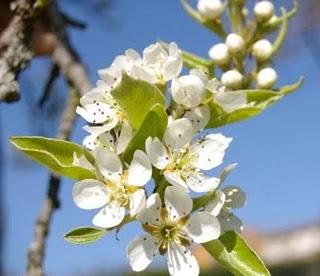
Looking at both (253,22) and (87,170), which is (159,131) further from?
(253,22)

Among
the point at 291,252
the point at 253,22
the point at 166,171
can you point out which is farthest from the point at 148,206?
the point at 291,252

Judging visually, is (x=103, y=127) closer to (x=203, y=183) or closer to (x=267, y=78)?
(x=203, y=183)

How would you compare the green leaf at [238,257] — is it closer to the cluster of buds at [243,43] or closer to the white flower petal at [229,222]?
the white flower petal at [229,222]

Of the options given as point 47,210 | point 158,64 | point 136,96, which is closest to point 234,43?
point 158,64

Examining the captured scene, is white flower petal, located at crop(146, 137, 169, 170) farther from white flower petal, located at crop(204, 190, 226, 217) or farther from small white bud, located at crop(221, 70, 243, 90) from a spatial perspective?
small white bud, located at crop(221, 70, 243, 90)

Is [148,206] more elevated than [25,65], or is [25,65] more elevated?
[25,65]

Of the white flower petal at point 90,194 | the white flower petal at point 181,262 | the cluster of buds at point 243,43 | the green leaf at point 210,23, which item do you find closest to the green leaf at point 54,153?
the white flower petal at point 90,194
